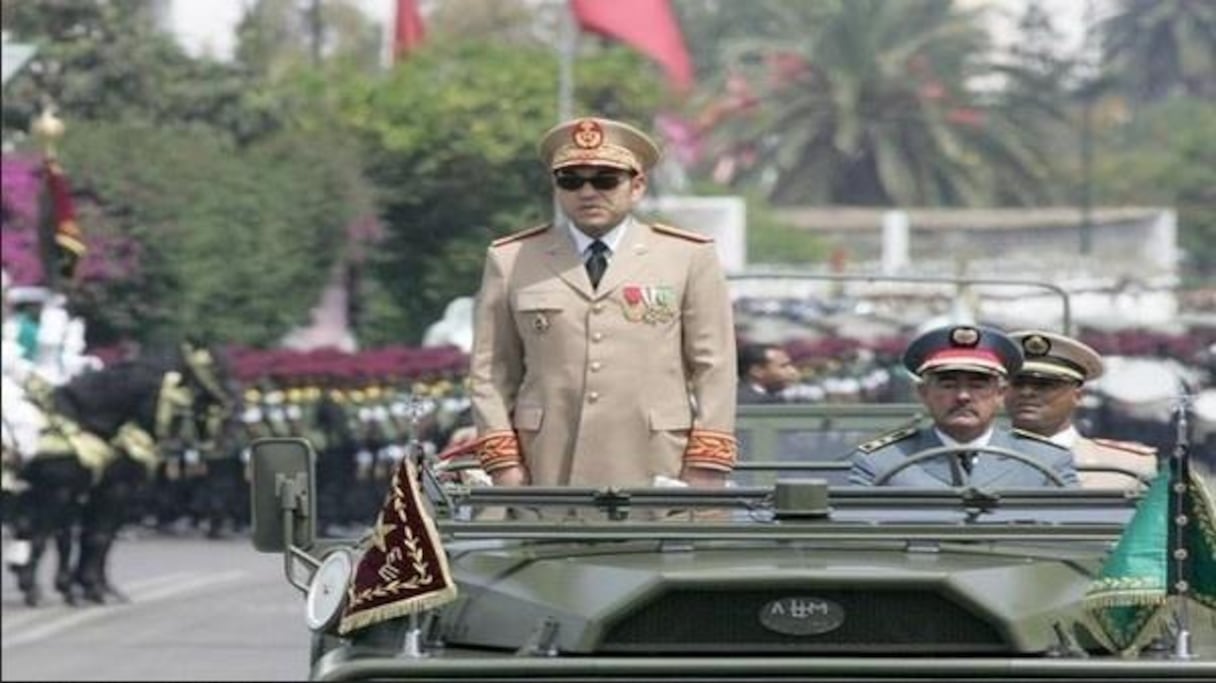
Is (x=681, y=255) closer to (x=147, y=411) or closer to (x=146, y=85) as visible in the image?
(x=147, y=411)

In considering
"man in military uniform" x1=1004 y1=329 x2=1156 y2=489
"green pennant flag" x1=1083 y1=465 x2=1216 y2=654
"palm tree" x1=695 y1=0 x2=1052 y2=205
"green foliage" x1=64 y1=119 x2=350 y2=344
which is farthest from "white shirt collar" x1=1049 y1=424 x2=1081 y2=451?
"palm tree" x1=695 y1=0 x2=1052 y2=205

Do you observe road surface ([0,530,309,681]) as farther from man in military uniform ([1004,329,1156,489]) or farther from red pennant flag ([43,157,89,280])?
man in military uniform ([1004,329,1156,489])

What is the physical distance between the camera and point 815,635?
278 inches

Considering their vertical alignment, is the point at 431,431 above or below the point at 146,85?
below

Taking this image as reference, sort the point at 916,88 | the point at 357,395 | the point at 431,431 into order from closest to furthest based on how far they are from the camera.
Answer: the point at 431,431 → the point at 357,395 → the point at 916,88

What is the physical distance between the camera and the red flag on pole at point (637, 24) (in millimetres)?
43656

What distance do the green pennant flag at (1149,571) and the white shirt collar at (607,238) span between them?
2454 mm

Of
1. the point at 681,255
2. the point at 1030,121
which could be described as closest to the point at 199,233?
the point at 681,255

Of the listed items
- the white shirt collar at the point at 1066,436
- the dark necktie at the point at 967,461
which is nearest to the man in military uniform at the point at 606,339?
the dark necktie at the point at 967,461

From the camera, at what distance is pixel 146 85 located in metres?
47.0

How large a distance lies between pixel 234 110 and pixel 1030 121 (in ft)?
152

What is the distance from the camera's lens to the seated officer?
8.91 m

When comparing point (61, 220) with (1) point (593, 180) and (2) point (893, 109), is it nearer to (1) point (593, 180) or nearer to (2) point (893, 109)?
(1) point (593, 180)

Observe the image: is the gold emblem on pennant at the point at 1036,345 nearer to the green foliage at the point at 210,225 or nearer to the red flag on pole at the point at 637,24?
the green foliage at the point at 210,225
